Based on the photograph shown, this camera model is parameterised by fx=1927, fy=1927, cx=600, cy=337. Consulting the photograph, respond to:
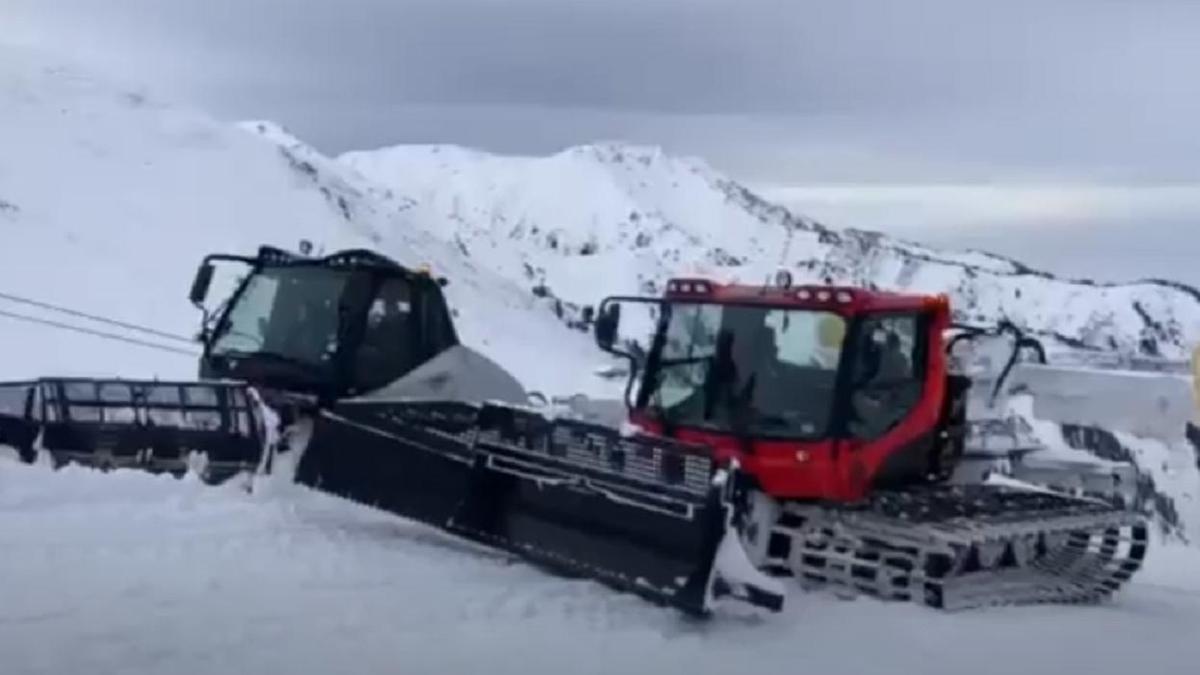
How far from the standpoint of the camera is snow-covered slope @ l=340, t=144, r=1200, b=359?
6750cm

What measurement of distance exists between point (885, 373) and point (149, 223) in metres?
32.8

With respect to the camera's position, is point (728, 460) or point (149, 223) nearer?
point (728, 460)

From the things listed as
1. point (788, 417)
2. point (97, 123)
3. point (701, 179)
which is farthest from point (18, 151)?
point (701, 179)

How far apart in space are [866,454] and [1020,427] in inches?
171

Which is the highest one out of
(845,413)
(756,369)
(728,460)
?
(756,369)

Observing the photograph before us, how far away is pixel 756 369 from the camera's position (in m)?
12.0

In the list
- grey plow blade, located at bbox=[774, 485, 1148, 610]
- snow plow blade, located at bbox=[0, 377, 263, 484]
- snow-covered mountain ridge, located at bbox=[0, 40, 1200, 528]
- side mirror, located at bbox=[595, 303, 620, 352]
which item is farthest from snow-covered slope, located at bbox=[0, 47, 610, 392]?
side mirror, located at bbox=[595, 303, 620, 352]

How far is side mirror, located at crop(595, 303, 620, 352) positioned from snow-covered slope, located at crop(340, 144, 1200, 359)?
37911 mm

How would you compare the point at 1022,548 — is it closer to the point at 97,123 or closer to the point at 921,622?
the point at 921,622

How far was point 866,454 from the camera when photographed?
38.4ft

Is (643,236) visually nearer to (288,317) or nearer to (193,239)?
(193,239)

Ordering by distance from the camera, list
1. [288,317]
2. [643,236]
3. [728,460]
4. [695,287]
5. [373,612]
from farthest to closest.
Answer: [643,236], [288,317], [695,287], [728,460], [373,612]

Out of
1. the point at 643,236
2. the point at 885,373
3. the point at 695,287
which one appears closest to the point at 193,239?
the point at 695,287

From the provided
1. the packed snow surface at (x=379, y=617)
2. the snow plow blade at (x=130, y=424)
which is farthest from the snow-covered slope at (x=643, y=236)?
the packed snow surface at (x=379, y=617)
